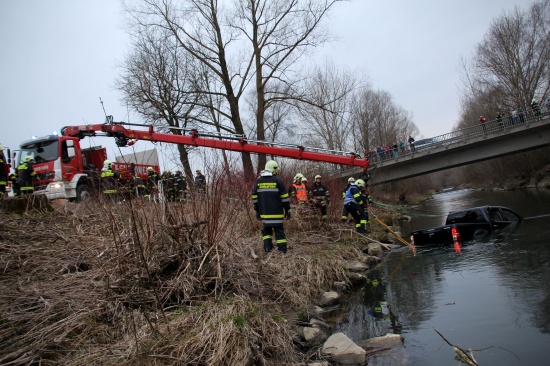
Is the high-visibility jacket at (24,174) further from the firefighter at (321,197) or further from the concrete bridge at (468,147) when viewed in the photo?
the concrete bridge at (468,147)

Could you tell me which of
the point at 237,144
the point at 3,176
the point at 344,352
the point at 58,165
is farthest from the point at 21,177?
the point at 344,352

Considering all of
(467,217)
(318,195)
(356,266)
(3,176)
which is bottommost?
(356,266)

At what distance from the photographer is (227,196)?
581 cm

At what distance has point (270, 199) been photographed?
310 inches

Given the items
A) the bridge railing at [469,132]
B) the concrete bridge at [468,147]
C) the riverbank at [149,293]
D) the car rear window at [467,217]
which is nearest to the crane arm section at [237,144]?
the car rear window at [467,217]

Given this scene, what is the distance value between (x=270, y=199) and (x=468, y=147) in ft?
79.8

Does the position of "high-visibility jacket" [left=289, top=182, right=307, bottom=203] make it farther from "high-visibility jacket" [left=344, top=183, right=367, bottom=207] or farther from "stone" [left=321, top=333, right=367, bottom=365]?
"stone" [left=321, top=333, right=367, bottom=365]

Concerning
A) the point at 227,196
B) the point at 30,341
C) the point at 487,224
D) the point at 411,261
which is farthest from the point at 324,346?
the point at 487,224

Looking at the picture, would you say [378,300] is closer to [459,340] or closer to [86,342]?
[459,340]

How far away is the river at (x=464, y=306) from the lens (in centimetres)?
454

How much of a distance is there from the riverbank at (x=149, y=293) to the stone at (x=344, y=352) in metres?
0.19

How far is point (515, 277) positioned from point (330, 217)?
571cm

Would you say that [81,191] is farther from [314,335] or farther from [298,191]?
[314,335]

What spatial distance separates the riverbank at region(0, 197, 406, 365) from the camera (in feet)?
12.5
